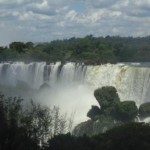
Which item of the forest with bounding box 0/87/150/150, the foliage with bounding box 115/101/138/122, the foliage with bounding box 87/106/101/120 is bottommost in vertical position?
the foliage with bounding box 87/106/101/120

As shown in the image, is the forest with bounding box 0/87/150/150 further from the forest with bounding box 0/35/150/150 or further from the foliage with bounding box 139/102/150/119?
the foliage with bounding box 139/102/150/119

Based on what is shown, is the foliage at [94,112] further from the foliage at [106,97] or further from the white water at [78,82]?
the white water at [78,82]

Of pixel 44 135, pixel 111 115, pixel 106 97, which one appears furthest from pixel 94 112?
pixel 44 135

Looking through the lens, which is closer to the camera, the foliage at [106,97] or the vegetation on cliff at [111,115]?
the vegetation on cliff at [111,115]

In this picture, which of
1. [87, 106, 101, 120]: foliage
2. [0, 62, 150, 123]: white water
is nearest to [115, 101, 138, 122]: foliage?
[87, 106, 101, 120]: foliage

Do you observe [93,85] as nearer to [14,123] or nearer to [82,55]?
[82,55]

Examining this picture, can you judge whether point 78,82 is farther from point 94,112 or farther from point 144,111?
point 144,111

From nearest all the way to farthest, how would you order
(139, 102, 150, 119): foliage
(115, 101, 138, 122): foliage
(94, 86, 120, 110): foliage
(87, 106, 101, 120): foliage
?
(115, 101, 138, 122): foliage → (139, 102, 150, 119): foliage → (94, 86, 120, 110): foliage → (87, 106, 101, 120): foliage

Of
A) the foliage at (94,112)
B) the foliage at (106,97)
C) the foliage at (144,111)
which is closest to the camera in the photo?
the foliage at (144,111)

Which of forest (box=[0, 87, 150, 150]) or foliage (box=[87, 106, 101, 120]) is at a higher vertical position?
forest (box=[0, 87, 150, 150])

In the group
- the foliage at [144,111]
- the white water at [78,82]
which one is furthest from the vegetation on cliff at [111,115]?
the white water at [78,82]
